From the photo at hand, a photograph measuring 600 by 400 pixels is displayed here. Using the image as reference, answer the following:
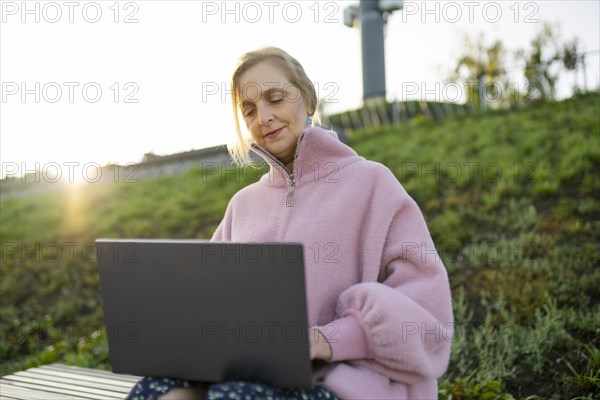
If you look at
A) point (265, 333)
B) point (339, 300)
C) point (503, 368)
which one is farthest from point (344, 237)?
point (503, 368)

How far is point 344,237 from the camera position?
1.59 m

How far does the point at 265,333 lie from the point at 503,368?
1.91 meters

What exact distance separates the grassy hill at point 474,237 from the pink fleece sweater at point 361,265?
46.4 inches

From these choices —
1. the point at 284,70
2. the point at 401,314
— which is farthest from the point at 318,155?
the point at 401,314

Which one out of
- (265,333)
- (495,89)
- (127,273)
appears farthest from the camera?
(495,89)

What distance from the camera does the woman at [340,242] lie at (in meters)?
1.37

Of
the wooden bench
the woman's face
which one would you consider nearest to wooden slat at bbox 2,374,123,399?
the wooden bench

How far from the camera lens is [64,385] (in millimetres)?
2430

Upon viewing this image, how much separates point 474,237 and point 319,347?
2853mm

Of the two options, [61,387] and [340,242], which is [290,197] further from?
[61,387]

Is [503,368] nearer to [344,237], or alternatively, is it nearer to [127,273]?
[344,237]

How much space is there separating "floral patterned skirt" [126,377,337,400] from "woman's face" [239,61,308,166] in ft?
2.55

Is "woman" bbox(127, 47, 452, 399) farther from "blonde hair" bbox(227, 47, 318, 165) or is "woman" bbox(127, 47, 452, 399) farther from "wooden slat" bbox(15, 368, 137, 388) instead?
"wooden slat" bbox(15, 368, 137, 388)

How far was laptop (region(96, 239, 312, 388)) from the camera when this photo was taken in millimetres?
1169
